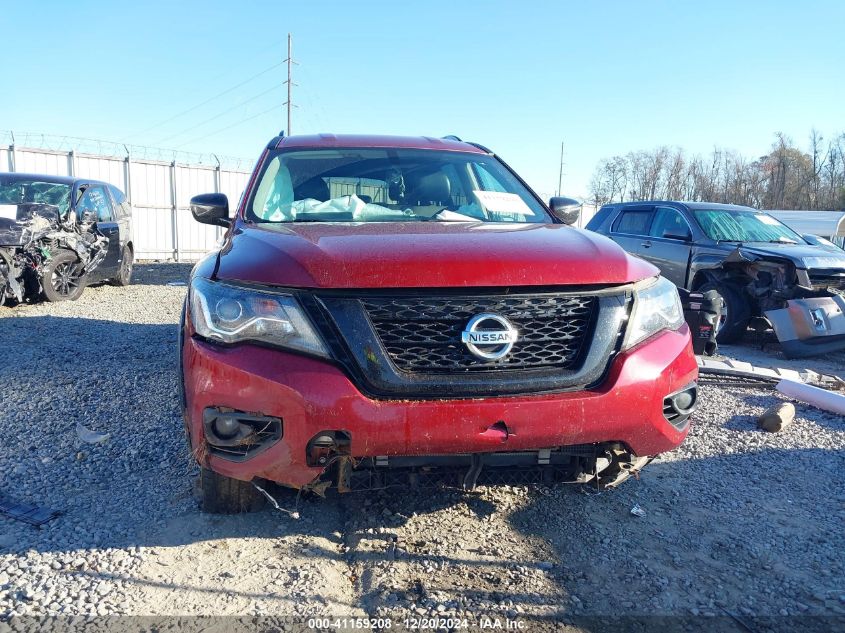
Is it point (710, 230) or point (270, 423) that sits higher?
point (710, 230)

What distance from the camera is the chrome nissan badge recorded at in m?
2.23

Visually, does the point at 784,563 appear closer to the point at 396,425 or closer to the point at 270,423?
the point at 396,425

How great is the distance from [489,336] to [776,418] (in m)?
3.04

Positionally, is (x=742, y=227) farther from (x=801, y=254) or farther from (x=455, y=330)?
(x=455, y=330)

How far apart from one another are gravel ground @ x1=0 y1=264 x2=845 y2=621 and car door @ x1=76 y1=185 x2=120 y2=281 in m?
6.50

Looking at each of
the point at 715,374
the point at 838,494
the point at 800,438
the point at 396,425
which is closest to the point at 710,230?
the point at 715,374

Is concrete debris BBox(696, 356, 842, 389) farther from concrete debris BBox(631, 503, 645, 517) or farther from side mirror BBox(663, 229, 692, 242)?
side mirror BBox(663, 229, 692, 242)

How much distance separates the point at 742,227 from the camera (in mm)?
8297

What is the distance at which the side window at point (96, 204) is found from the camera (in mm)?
9523

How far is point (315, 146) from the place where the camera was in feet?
12.5

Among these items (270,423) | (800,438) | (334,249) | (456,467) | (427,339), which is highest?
(334,249)

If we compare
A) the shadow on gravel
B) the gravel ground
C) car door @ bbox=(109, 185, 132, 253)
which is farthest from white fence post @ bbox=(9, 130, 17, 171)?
the gravel ground

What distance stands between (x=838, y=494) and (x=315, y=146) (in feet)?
11.4

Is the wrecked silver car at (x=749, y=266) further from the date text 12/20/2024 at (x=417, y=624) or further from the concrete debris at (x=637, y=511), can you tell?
the date text 12/20/2024 at (x=417, y=624)
